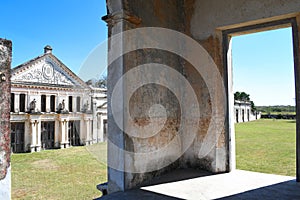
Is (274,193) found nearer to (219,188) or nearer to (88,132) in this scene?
(219,188)

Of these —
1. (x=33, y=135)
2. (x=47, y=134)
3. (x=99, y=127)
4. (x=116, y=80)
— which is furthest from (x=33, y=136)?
(x=116, y=80)

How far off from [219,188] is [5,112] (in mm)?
2706

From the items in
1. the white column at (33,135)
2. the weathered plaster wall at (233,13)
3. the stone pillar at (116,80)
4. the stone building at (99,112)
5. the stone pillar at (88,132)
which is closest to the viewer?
the stone pillar at (116,80)

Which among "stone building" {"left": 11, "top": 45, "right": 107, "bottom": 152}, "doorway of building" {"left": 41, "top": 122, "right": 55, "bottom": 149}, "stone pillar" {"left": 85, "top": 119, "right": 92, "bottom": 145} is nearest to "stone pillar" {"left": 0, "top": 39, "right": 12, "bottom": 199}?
"stone building" {"left": 11, "top": 45, "right": 107, "bottom": 152}

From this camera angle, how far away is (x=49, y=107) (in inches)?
751

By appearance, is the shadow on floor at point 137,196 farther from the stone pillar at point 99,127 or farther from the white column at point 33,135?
the stone pillar at point 99,127

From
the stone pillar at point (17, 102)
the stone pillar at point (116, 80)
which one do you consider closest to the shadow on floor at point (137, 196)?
the stone pillar at point (116, 80)

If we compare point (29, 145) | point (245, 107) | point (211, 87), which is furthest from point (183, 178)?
point (245, 107)

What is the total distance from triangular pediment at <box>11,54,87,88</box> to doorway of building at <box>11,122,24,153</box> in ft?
10.1

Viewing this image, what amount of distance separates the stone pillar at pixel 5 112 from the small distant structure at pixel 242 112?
30.3 metres

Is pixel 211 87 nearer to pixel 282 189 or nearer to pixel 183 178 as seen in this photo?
pixel 183 178

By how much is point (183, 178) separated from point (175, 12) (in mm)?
2778

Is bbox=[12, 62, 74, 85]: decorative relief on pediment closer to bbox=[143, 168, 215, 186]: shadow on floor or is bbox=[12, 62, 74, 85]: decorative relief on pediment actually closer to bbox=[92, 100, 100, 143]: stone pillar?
bbox=[92, 100, 100, 143]: stone pillar

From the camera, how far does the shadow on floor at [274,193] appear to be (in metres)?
2.88
